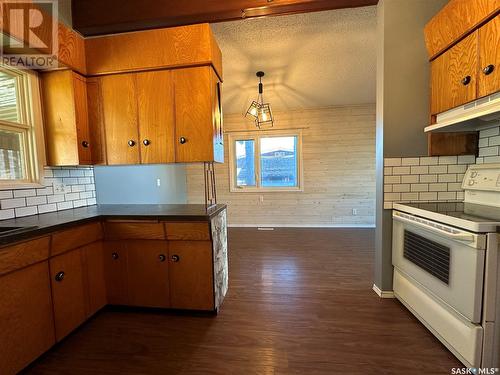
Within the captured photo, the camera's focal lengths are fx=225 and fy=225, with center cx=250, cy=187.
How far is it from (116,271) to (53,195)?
2.95 feet

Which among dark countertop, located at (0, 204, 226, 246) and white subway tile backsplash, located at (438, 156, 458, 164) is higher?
white subway tile backsplash, located at (438, 156, 458, 164)

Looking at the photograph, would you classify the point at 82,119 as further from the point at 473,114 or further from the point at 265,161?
the point at 265,161

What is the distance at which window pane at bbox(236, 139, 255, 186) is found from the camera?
4965 mm

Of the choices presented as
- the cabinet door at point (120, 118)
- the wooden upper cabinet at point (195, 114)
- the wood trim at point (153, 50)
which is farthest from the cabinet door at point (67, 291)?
the wood trim at point (153, 50)

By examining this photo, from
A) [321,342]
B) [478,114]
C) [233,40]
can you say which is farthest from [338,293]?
[233,40]

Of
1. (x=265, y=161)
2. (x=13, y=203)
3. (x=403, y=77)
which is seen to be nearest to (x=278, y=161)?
(x=265, y=161)

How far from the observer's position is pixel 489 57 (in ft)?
4.33

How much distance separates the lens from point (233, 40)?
2762 millimetres

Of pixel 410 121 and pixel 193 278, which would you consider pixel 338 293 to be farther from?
pixel 410 121

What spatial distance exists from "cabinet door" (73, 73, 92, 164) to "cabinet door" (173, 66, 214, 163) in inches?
32.1

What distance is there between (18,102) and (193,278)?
198 centimetres

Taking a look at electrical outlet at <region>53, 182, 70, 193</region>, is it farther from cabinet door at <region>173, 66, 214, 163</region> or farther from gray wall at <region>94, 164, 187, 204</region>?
cabinet door at <region>173, 66, 214, 163</region>

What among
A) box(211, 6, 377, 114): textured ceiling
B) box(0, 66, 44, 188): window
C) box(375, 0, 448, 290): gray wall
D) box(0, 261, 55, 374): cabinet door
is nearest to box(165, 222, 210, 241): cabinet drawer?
box(0, 261, 55, 374): cabinet door

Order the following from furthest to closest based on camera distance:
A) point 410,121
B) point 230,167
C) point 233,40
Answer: point 230,167
point 233,40
point 410,121
